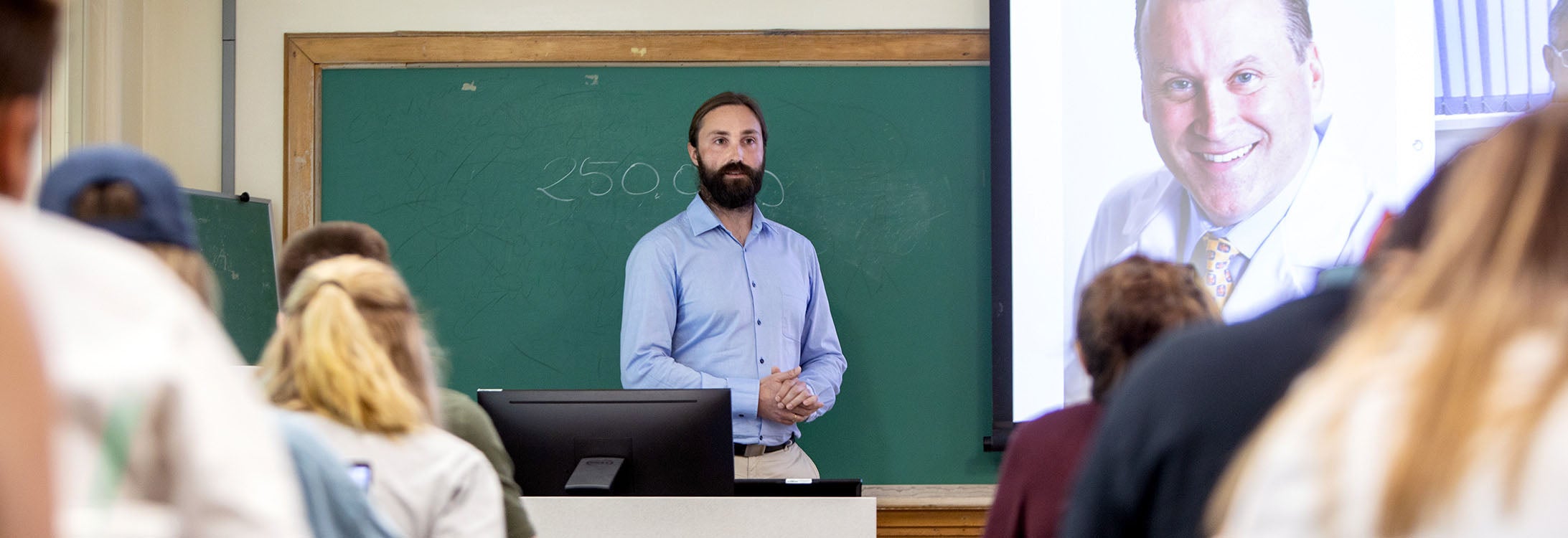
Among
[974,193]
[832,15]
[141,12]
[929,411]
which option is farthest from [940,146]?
[141,12]

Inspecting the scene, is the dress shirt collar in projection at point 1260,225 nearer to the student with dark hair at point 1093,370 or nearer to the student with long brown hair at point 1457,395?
the student with dark hair at point 1093,370

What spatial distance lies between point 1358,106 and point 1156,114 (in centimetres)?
55

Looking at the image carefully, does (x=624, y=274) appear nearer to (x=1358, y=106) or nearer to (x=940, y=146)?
(x=940, y=146)

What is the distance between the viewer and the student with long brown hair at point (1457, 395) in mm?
666

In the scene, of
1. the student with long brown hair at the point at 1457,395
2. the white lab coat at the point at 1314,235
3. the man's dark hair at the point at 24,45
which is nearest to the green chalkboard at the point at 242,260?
the white lab coat at the point at 1314,235

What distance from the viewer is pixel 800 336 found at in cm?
381

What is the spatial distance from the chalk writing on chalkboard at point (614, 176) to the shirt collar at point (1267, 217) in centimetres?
143

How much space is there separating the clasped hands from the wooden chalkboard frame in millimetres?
1130

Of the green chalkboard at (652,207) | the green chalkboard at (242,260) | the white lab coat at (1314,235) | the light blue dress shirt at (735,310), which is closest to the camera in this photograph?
the white lab coat at (1314,235)

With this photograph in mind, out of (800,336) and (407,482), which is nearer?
(407,482)

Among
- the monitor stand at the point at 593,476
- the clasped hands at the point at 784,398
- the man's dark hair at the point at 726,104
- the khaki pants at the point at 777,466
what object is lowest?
the khaki pants at the point at 777,466

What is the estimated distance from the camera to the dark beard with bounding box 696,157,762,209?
375 centimetres

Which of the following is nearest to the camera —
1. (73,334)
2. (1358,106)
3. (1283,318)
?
(73,334)

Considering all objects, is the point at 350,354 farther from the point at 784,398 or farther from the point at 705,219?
the point at 705,219
